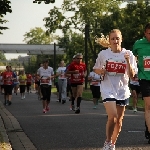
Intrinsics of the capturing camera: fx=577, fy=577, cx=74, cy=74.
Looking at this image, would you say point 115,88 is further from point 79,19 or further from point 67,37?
point 67,37

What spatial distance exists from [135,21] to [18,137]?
42.4 meters

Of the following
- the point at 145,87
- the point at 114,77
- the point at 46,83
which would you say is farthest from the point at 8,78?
the point at 114,77

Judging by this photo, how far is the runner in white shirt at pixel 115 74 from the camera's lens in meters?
8.16

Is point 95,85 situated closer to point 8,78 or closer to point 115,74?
point 8,78

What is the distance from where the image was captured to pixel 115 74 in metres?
8.25

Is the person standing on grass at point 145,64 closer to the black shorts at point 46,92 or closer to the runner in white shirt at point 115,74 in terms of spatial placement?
the runner in white shirt at point 115,74

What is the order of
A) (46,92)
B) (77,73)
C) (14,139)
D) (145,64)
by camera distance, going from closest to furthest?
(145,64), (14,139), (77,73), (46,92)

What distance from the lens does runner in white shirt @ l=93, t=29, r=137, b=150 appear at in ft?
26.8

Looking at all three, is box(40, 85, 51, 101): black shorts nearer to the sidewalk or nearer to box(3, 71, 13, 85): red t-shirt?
the sidewalk

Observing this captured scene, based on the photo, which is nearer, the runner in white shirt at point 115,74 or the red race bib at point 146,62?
the runner in white shirt at point 115,74

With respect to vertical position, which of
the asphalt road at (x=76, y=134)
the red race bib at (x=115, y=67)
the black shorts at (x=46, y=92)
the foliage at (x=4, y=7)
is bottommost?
the asphalt road at (x=76, y=134)

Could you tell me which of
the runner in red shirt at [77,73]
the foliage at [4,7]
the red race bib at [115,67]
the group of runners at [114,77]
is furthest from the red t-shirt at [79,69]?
the red race bib at [115,67]

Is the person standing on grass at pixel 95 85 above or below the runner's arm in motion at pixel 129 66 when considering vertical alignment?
below

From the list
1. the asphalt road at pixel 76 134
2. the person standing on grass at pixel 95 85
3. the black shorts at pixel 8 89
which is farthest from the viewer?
the black shorts at pixel 8 89
